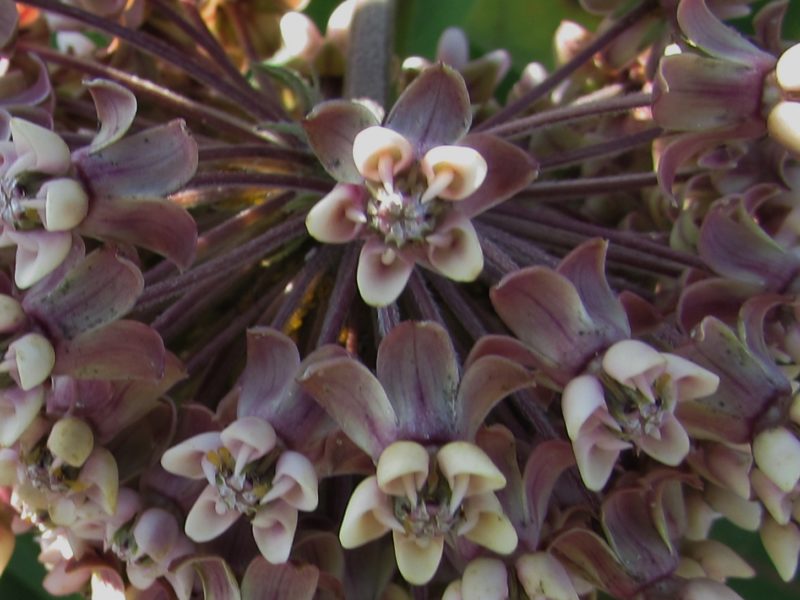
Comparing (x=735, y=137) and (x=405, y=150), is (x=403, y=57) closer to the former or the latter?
(x=735, y=137)

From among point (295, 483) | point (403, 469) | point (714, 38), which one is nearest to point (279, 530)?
point (295, 483)

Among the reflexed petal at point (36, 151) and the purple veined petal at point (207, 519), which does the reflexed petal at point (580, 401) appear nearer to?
the purple veined petal at point (207, 519)

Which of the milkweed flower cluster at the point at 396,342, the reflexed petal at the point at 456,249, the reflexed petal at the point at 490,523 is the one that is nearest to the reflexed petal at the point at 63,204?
the milkweed flower cluster at the point at 396,342

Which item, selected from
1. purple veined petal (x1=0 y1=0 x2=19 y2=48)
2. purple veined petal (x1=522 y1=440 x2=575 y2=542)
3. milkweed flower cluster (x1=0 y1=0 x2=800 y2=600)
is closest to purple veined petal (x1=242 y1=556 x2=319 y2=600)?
milkweed flower cluster (x1=0 y1=0 x2=800 y2=600)

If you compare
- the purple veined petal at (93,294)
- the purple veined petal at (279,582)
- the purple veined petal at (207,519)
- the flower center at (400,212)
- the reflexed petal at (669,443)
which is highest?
the flower center at (400,212)

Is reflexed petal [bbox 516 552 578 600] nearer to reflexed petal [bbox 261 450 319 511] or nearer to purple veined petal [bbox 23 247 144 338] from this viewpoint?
reflexed petal [bbox 261 450 319 511]
